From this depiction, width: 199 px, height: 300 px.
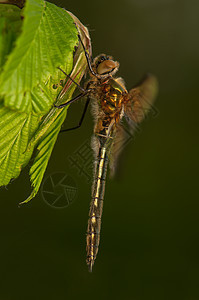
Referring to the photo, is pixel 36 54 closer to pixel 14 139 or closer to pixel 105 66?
pixel 14 139

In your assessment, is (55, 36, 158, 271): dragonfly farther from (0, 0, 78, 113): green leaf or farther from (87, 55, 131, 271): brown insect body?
(0, 0, 78, 113): green leaf

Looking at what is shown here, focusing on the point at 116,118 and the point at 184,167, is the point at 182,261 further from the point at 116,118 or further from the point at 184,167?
the point at 116,118

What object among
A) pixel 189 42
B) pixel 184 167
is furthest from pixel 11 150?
pixel 189 42

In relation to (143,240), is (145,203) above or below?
above

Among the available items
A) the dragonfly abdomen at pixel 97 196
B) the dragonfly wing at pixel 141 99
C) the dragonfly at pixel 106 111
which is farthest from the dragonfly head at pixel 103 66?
the dragonfly abdomen at pixel 97 196

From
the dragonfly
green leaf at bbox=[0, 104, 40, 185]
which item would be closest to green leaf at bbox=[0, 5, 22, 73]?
green leaf at bbox=[0, 104, 40, 185]

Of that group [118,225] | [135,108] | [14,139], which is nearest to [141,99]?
[135,108]
